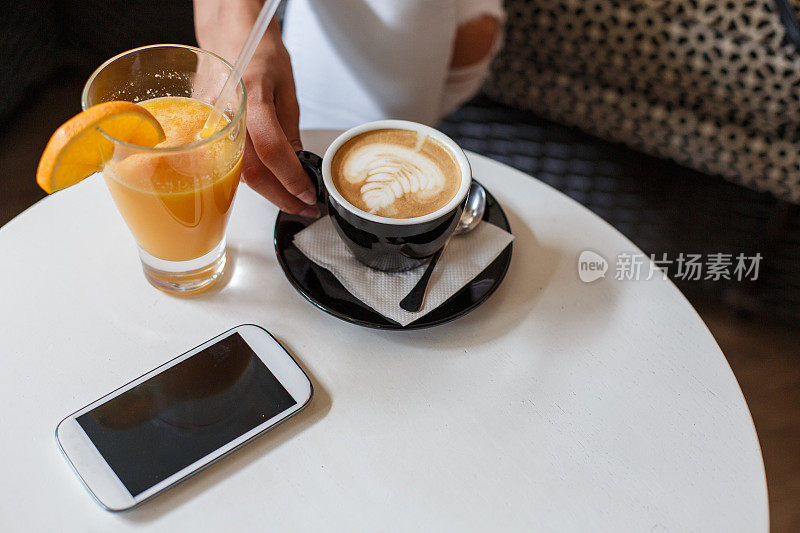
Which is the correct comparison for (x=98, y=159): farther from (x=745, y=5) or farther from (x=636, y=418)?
Result: (x=745, y=5)

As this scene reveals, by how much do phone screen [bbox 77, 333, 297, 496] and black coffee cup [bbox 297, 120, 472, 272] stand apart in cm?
16

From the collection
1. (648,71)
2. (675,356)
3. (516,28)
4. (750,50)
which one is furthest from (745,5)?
(675,356)

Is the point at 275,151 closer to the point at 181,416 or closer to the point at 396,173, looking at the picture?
the point at 396,173

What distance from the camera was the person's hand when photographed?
2.42 feet

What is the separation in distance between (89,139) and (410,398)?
0.38 meters

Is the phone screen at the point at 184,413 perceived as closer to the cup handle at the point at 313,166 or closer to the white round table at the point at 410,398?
the white round table at the point at 410,398

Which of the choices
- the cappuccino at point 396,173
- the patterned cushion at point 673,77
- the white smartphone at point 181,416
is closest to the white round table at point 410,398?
the white smartphone at point 181,416

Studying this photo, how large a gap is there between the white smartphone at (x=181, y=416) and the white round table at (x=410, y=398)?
0.7 inches

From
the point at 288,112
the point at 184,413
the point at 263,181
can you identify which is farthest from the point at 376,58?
the point at 184,413

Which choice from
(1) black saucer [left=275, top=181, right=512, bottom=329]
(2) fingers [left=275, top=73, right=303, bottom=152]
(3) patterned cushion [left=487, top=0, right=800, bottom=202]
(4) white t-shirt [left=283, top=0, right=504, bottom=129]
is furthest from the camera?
(3) patterned cushion [left=487, top=0, right=800, bottom=202]

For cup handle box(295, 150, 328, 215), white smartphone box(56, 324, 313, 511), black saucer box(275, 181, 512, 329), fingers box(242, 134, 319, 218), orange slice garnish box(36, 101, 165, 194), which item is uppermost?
orange slice garnish box(36, 101, 165, 194)

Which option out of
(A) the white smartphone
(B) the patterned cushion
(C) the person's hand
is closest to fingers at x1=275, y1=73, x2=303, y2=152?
(C) the person's hand

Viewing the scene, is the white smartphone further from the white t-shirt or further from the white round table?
the white t-shirt

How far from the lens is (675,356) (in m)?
0.74
